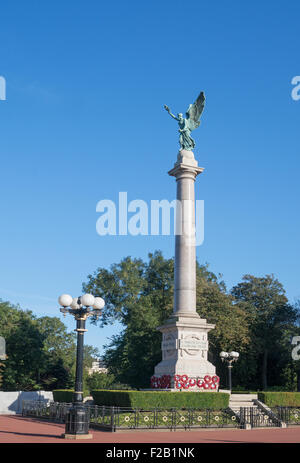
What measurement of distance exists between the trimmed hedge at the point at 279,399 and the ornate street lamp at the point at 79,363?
14018 mm

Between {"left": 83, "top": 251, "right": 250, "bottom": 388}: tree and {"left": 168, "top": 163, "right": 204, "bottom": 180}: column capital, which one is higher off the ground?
{"left": 168, "top": 163, "right": 204, "bottom": 180}: column capital

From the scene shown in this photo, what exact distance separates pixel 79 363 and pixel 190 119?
23.8 m

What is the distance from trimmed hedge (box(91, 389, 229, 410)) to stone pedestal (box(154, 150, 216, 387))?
14.8 ft

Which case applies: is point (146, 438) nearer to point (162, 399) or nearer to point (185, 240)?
point (162, 399)

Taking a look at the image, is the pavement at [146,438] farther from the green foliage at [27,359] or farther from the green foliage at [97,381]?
the green foliage at [97,381]

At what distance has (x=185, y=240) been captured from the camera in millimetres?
33938

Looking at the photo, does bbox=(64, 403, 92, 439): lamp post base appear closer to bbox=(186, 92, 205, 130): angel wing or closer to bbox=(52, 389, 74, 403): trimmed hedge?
bbox=(52, 389, 74, 403): trimmed hedge

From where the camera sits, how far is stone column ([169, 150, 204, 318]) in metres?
33.4

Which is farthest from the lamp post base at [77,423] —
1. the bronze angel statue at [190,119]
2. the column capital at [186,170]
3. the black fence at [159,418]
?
the bronze angel statue at [190,119]

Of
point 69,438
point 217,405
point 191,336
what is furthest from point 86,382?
point 69,438

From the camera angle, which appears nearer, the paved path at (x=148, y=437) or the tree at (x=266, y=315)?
the paved path at (x=148, y=437)

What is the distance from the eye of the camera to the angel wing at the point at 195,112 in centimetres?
3772

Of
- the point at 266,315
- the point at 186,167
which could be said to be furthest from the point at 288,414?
the point at 266,315

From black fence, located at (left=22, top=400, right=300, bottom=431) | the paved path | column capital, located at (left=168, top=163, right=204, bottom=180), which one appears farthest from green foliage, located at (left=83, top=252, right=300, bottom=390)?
the paved path
